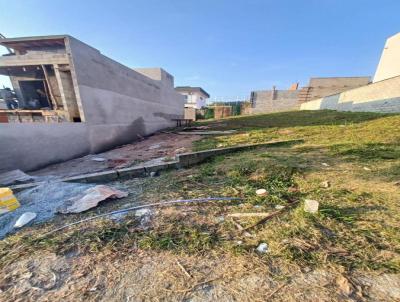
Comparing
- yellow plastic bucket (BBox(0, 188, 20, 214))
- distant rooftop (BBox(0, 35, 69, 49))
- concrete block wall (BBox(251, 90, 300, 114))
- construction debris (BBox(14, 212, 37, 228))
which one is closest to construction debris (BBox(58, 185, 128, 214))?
construction debris (BBox(14, 212, 37, 228))

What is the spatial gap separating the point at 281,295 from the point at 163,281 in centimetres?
69

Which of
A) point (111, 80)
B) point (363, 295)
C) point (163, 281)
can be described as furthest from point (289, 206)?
point (111, 80)

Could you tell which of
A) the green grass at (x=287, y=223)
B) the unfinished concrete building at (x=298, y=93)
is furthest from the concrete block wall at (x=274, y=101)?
the green grass at (x=287, y=223)

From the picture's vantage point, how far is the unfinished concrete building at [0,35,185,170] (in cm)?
455

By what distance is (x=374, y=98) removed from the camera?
7934 millimetres

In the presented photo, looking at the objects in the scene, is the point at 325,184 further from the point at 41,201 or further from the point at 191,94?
the point at 191,94

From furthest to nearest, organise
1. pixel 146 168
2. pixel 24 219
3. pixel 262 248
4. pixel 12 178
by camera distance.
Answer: pixel 12 178, pixel 146 168, pixel 24 219, pixel 262 248

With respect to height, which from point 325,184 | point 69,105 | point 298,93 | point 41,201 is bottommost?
point 41,201

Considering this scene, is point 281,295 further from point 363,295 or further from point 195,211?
point 195,211

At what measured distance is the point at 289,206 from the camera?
181cm

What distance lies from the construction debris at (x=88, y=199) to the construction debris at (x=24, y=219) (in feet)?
0.81

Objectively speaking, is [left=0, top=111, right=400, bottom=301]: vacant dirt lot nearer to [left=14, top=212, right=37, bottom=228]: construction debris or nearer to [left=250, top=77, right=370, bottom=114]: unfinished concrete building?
[left=14, top=212, right=37, bottom=228]: construction debris

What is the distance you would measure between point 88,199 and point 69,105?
5207 mm

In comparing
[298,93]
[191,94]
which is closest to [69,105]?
[298,93]
